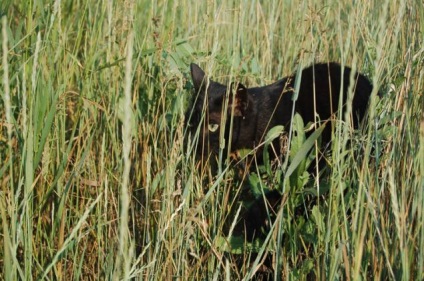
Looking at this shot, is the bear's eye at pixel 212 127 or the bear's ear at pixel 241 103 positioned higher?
the bear's ear at pixel 241 103

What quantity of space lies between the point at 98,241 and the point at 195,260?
30 cm

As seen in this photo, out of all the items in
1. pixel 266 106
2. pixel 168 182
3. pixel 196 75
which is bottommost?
pixel 168 182

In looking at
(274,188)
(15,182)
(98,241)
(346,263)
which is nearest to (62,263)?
(98,241)

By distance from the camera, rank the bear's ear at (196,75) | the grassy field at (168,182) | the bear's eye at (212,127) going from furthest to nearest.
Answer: the bear's eye at (212,127) < the bear's ear at (196,75) < the grassy field at (168,182)

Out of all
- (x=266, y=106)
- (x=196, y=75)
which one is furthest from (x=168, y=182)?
(x=266, y=106)

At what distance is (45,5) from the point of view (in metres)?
2.44

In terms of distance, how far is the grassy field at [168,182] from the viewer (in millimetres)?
1642

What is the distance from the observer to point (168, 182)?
6.27 feet

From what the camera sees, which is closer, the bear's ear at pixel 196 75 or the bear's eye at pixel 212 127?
the bear's ear at pixel 196 75

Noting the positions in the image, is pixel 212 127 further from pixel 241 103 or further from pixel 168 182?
pixel 168 182

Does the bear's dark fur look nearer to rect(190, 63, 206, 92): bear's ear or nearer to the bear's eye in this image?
the bear's eye

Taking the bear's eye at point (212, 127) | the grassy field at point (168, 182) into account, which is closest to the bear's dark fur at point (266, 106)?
the bear's eye at point (212, 127)

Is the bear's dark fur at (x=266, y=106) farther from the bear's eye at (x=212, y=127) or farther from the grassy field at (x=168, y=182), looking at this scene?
the grassy field at (x=168, y=182)

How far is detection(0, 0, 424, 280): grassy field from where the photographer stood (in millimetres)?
1642
